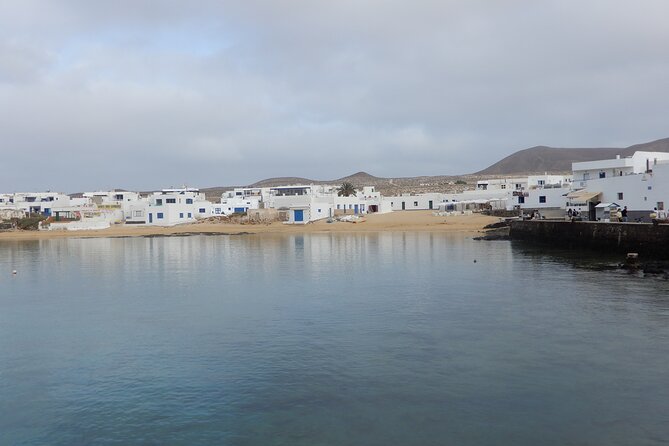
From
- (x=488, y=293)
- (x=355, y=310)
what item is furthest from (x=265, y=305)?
(x=488, y=293)

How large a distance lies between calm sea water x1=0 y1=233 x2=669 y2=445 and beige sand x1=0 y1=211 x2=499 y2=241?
46056mm

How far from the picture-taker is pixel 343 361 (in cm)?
1767

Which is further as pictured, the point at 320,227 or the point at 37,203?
the point at 37,203

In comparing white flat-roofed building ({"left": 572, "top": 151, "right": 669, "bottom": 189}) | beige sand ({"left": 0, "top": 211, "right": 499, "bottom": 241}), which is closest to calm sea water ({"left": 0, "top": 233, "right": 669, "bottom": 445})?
white flat-roofed building ({"left": 572, "top": 151, "right": 669, "bottom": 189})

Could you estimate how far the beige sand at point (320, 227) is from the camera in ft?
271

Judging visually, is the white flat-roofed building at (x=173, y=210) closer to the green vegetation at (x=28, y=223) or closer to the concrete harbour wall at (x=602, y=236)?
the green vegetation at (x=28, y=223)

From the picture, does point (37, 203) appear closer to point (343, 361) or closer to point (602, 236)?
point (602, 236)

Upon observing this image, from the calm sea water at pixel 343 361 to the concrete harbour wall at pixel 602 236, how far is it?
613 centimetres

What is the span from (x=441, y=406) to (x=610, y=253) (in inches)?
1369

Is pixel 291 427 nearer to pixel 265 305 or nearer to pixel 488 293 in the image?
pixel 265 305

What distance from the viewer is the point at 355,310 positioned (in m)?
25.7

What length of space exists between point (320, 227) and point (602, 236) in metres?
48.3

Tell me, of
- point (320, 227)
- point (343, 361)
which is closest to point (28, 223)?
point (320, 227)

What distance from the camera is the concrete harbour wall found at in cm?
3762
